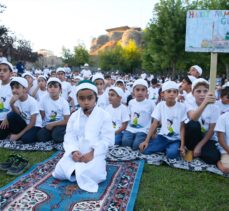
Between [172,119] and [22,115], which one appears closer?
[172,119]

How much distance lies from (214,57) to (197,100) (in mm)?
950

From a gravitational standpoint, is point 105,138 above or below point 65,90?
below

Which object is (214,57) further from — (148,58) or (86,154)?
(148,58)

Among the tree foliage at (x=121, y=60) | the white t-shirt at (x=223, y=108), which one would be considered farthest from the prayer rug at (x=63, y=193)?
the tree foliage at (x=121, y=60)

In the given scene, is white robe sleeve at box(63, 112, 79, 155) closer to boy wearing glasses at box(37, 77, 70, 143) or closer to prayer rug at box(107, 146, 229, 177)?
prayer rug at box(107, 146, 229, 177)

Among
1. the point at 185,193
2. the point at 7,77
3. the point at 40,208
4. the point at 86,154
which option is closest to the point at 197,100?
the point at 185,193

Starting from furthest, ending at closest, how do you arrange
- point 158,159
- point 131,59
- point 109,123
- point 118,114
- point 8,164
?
point 131,59 → point 118,114 → point 158,159 → point 8,164 → point 109,123

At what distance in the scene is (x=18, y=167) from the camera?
4.31 m

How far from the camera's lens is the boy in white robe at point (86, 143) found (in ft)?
12.5

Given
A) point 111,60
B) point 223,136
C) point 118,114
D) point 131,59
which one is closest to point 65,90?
point 118,114

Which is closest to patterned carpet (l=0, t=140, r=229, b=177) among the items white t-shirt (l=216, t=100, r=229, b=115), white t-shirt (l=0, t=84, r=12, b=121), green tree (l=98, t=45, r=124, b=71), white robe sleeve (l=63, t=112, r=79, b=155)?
white t-shirt (l=0, t=84, r=12, b=121)

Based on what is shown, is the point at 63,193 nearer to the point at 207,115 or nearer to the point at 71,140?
the point at 71,140

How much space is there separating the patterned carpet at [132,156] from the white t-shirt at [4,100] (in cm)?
63

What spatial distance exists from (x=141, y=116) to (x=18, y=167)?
8.52ft
